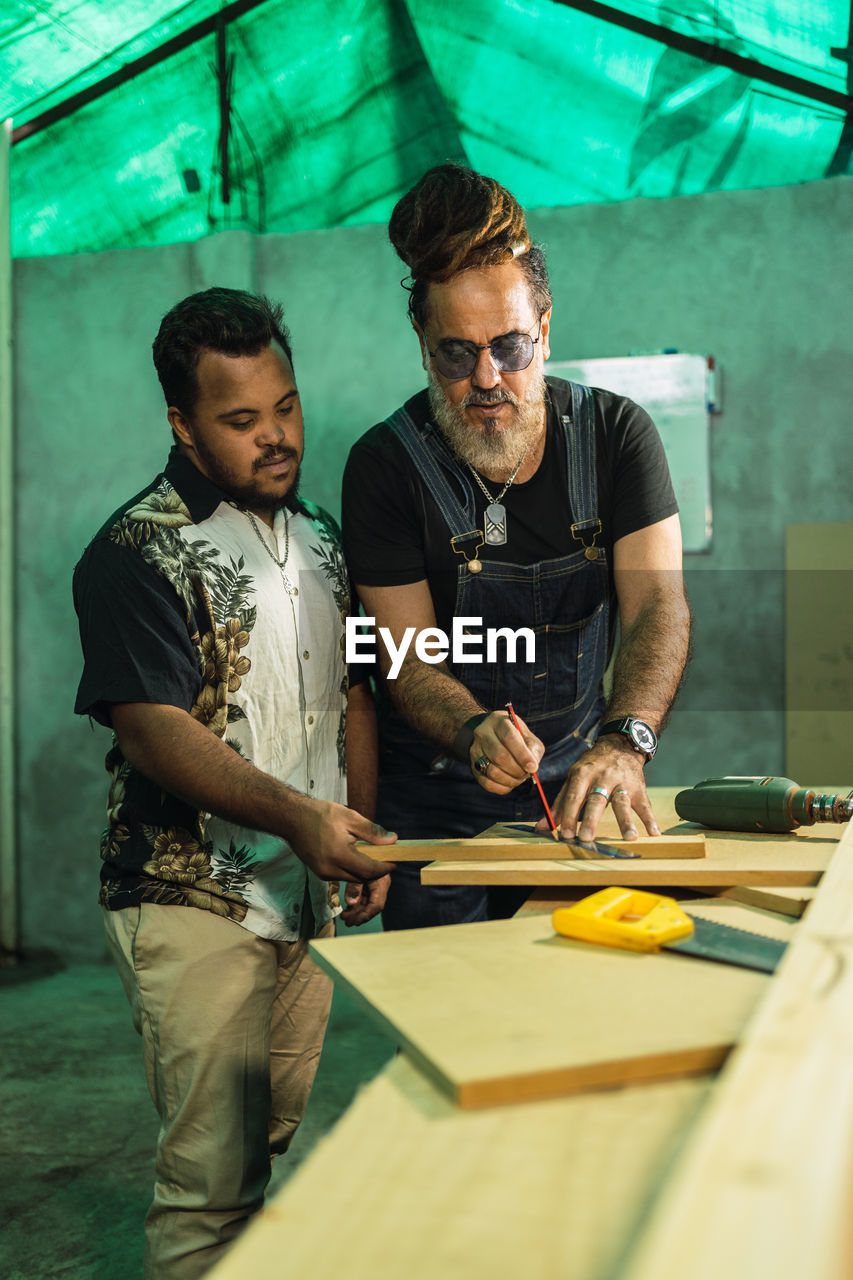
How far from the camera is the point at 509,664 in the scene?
2238 millimetres

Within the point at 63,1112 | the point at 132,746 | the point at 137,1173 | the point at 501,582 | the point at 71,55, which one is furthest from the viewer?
the point at 71,55

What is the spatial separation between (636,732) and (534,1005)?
913mm

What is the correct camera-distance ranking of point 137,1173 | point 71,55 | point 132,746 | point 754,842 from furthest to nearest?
point 71,55 < point 137,1173 < point 132,746 < point 754,842

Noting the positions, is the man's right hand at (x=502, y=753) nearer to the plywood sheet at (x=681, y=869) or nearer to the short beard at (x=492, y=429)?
the plywood sheet at (x=681, y=869)

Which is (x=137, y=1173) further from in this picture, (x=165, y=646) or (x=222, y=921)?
(x=165, y=646)

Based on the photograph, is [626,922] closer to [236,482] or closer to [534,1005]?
[534,1005]

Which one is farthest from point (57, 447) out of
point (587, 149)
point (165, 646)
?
point (165, 646)

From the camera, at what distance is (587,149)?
433cm

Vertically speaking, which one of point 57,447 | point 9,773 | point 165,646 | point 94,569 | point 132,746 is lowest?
point 9,773

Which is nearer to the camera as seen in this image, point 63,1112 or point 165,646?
point 165,646

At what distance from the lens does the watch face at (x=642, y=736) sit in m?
1.85

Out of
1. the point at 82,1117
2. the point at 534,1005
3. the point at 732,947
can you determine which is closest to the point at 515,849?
the point at 732,947

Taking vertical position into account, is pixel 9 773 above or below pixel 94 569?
below

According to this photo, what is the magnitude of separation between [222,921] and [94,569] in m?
0.66
